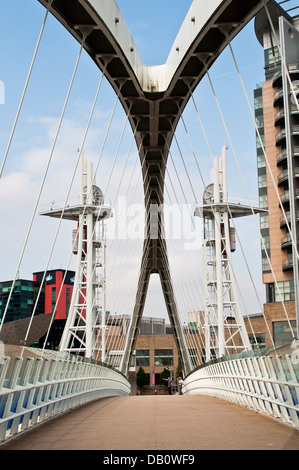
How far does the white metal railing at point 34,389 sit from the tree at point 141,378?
61990mm

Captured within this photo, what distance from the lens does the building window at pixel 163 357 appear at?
79250mm

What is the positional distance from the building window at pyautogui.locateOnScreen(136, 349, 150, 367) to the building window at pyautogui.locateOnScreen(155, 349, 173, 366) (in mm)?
1218

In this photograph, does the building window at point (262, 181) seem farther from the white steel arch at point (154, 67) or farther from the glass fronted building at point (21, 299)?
the glass fronted building at point (21, 299)

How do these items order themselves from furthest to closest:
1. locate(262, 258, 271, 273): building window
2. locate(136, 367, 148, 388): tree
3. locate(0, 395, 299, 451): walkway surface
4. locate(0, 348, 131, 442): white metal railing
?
locate(136, 367, 148, 388): tree → locate(262, 258, 271, 273): building window → locate(0, 348, 131, 442): white metal railing → locate(0, 395, 299, 451): walkway surface

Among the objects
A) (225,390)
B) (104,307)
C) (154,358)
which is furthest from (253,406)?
(154,358)

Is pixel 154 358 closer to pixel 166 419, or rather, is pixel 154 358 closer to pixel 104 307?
pixel 104 307

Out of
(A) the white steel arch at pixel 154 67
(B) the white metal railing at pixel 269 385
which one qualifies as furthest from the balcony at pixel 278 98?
(B) the white metal railing at pixel 269 385

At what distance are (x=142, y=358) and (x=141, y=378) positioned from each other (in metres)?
5.61

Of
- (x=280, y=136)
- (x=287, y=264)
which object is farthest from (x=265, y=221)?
(x=280, y=136)

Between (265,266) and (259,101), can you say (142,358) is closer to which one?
(265,266)

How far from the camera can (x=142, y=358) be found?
80.2m

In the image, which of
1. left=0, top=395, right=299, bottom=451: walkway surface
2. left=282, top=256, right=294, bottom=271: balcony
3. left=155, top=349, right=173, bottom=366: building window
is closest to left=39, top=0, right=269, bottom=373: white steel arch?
left=0, top=395, right=299, bottom=451: walkway surface

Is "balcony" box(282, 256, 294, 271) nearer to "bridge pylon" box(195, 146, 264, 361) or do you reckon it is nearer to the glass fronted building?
"bridge pylon" box(195, 146, 264, 361)

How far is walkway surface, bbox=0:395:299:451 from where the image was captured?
6453 millimetres
